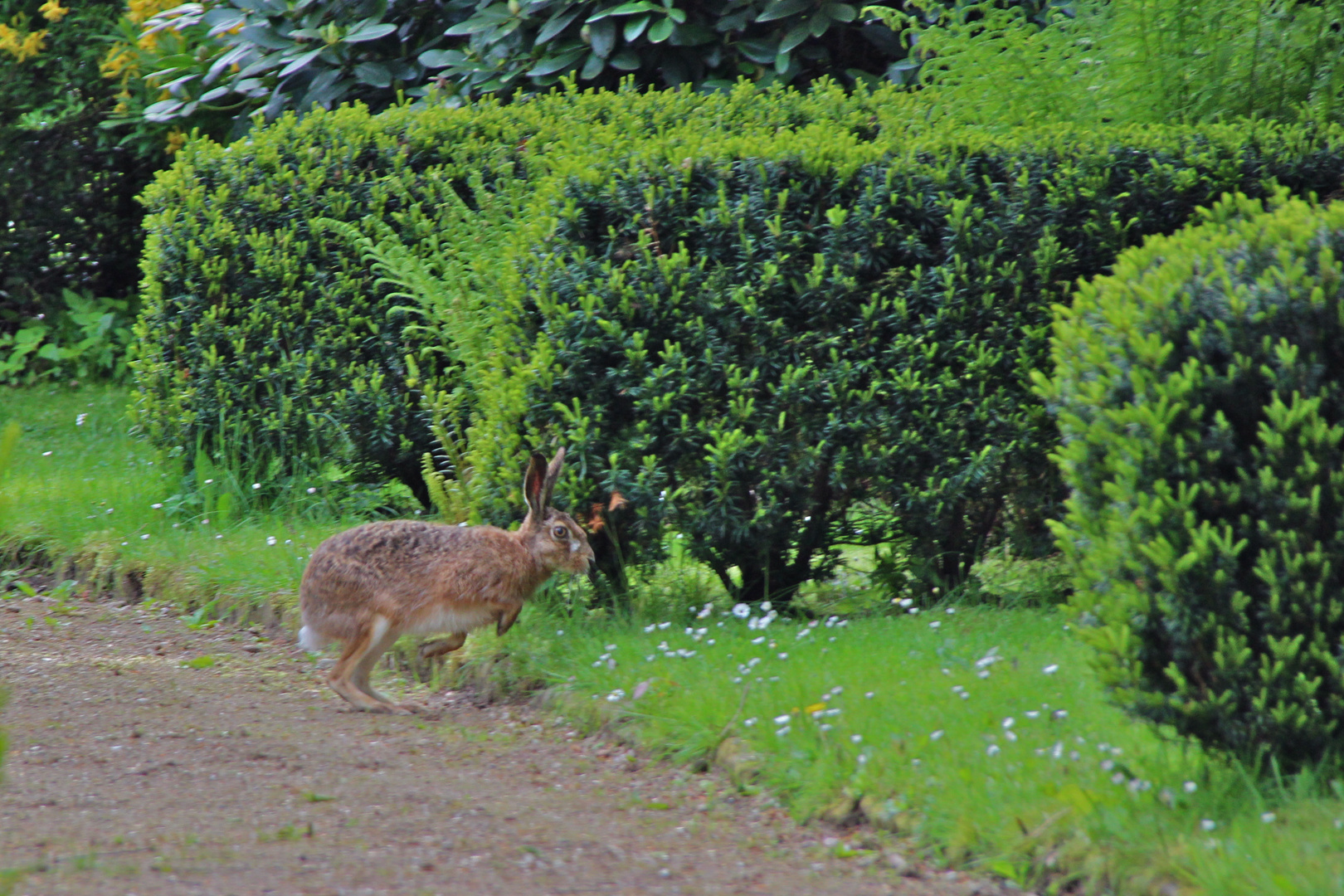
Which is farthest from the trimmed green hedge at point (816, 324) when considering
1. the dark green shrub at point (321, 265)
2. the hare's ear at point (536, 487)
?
the dark green shrub at point (321, 265)

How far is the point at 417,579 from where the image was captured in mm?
6238

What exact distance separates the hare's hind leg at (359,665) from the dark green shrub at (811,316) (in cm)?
103

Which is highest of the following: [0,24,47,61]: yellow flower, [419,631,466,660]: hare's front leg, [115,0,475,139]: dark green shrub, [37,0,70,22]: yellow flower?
[37,0,70,22]: yellow flower

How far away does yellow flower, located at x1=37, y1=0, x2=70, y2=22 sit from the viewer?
12.4 meters

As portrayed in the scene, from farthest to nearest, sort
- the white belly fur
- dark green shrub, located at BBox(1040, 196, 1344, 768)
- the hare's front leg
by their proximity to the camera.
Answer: the hare's front leg → the white belly fur → dark green shrub, located at BBox(1040, 196, 1344, 768)

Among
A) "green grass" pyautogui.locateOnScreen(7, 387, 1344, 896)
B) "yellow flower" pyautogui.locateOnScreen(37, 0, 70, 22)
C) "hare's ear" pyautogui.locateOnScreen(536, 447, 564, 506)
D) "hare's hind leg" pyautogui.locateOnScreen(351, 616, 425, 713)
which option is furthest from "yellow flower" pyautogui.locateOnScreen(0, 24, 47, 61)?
"hare's ear" pyautogui.locateOnScreen(536, 447, 564, 506)

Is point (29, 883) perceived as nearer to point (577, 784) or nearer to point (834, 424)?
point (577, 784)

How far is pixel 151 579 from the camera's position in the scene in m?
8.20

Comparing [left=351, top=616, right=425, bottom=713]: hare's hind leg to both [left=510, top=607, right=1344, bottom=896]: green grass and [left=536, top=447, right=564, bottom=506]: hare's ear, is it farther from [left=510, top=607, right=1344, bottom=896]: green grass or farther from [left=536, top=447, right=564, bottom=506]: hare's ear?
[left=536, top=447, right=564, bottom=506]: hare's ear

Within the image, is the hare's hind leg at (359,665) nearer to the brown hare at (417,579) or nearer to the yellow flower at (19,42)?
the brown hare at (417,579)

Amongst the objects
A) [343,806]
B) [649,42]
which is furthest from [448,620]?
[649,42]

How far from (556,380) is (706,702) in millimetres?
1800

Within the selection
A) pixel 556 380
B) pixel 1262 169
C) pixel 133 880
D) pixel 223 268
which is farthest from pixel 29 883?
pixel 1262 169

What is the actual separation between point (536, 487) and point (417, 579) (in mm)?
687
